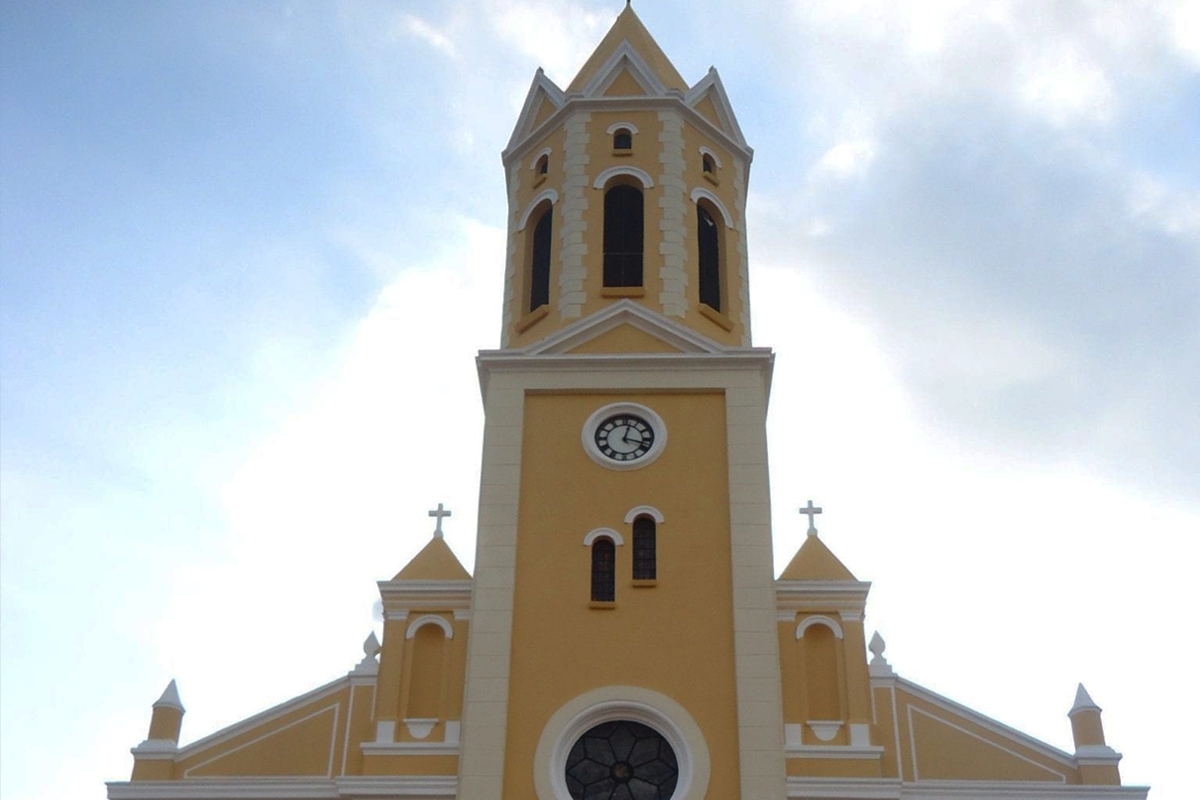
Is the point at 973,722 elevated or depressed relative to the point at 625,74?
depressed

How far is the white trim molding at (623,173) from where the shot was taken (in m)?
21.8

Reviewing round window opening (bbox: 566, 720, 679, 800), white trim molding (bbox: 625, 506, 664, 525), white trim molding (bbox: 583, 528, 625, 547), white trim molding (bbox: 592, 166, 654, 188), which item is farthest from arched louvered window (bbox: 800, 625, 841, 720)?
white trim molding (bbox: 592, 166, 654, 188)

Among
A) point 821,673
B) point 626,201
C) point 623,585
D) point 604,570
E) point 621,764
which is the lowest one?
point 621,764

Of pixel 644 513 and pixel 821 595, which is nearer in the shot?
pixel 821 595

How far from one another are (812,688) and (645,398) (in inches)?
185

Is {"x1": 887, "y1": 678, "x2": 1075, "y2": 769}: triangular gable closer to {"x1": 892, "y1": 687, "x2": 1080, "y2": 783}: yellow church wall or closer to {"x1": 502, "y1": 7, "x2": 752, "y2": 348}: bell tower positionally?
{"x1": 892, "y1": 687, "x2": 1080, "y2": 783}: yellow church wall

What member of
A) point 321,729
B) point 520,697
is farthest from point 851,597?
point 321,729

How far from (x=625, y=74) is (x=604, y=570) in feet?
29.5

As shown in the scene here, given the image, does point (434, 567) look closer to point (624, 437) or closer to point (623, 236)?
point (624, 437)

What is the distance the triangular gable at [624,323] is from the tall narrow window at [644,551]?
2.79 meters

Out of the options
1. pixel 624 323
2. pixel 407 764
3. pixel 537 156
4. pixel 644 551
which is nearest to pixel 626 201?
pixel 537 156

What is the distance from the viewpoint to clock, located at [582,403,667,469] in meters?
19.4

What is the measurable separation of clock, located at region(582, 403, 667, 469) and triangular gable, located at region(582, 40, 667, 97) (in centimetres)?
592

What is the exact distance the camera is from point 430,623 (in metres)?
18.9
